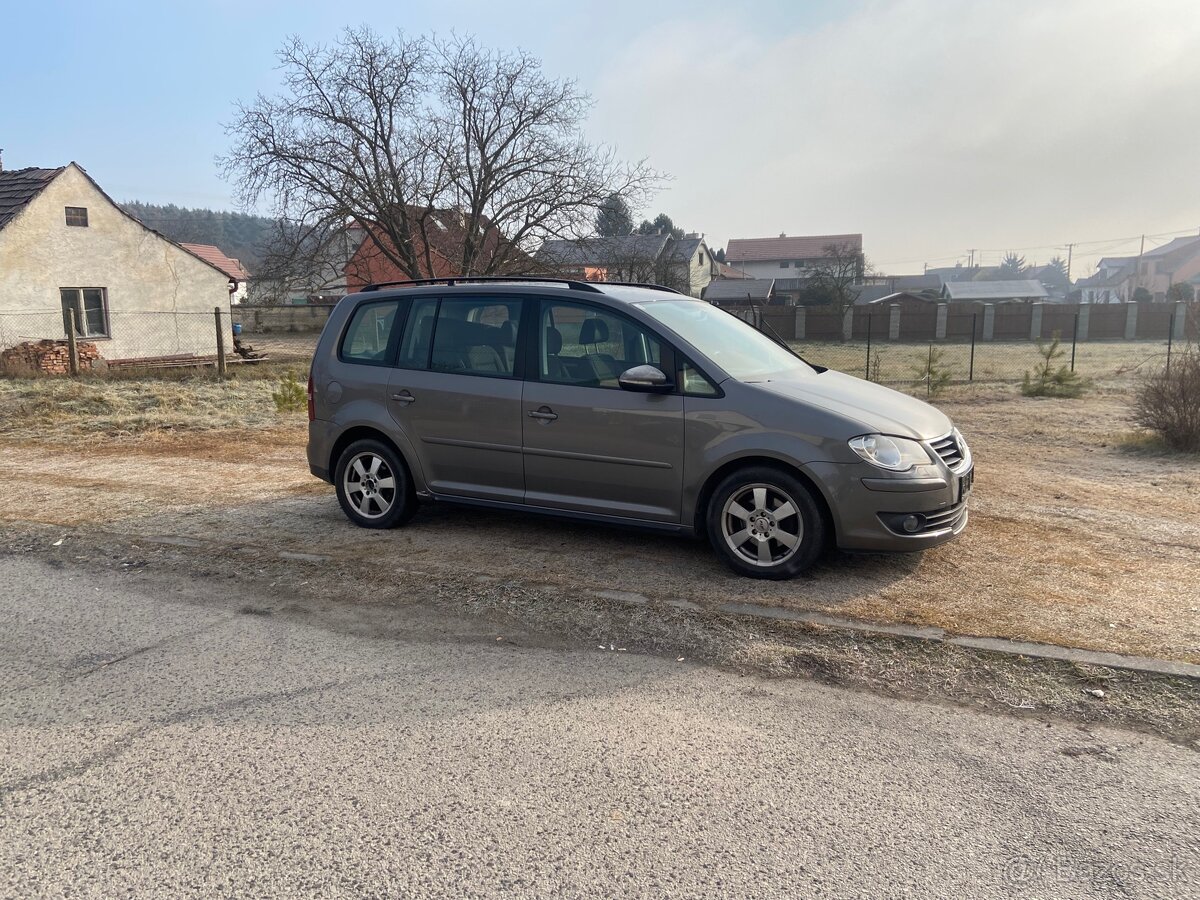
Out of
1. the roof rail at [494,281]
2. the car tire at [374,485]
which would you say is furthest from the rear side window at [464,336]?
the car tire at [374,485]

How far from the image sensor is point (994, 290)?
73.2 meters

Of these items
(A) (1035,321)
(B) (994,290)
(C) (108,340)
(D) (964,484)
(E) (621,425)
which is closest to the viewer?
(D) (964,484)

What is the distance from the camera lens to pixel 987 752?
3.41 m

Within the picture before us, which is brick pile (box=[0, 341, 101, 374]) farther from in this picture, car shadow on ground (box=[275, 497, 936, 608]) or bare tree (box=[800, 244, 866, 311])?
bare tree (box=[800, 244, 866, 311])

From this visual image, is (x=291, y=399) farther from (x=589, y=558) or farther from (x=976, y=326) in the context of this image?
(x=976, y=326)

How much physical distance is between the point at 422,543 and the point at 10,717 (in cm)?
290

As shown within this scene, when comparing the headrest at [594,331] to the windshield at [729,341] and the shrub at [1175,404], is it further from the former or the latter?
the shrub at [1175,404]

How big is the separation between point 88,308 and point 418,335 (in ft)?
71.0

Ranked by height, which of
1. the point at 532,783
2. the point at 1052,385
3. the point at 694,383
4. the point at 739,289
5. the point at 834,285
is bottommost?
the point at 532,783

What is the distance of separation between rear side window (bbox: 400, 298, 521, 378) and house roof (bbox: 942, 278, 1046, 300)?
7054cm

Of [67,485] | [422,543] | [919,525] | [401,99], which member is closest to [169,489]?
[67,485]

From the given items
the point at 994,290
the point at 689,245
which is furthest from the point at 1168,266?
the point at 689,245

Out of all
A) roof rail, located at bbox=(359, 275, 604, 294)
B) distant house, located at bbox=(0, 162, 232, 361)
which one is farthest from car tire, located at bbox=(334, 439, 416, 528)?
distant house, located at bbox=(0, 162, 232, 361)

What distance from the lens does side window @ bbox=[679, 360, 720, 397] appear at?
17.8 ft
